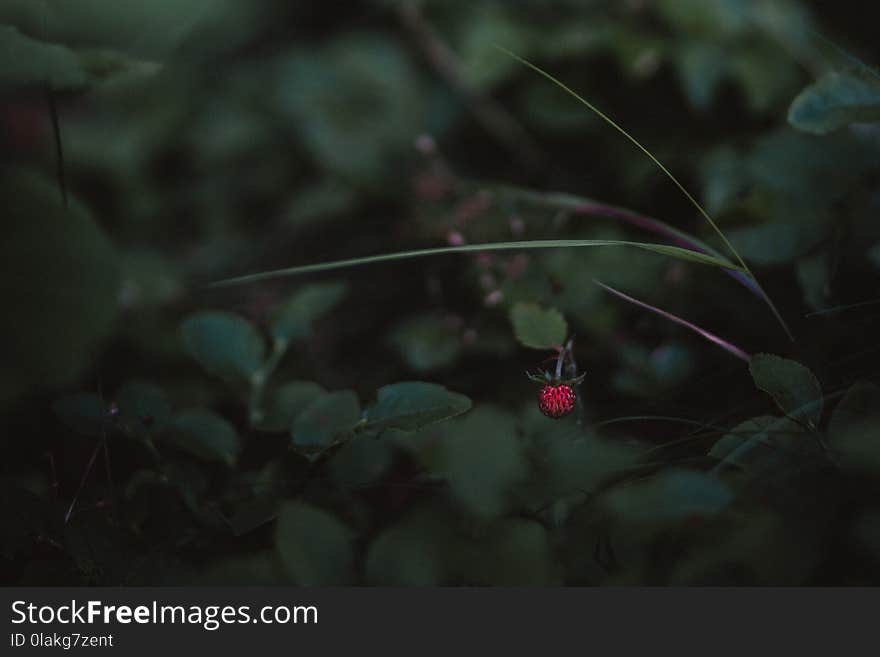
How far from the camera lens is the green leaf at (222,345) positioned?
0.80 metres

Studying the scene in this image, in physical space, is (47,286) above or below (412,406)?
above

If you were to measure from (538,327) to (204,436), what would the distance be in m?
0.35

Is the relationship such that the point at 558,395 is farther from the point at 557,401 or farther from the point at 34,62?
the point at 34,62

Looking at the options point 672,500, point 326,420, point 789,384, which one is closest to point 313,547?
point 326,420

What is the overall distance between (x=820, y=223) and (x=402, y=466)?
0.62 m

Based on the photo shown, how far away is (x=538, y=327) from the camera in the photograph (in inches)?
27.4

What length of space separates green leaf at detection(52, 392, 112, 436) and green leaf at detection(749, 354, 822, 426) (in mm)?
607

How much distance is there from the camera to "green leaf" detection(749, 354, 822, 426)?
22.9 inches

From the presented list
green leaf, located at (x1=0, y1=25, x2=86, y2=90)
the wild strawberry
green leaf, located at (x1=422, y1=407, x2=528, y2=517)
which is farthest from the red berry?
green leaf, located at (x1=0, y1=25, x2=86, y2=90)

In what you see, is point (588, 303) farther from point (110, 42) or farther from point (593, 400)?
point (110, 42)

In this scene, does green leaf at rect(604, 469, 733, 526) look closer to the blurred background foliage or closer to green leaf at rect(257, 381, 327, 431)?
the blurred background foliage

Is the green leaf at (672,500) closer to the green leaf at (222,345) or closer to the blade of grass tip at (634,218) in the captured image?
the blade of grass tip at (634,218)

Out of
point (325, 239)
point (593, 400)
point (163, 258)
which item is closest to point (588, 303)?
point (593, 400)

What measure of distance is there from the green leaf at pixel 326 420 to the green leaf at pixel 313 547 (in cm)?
10
